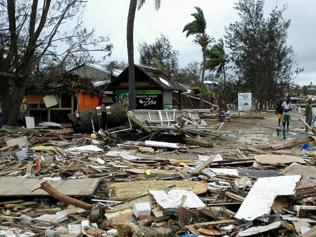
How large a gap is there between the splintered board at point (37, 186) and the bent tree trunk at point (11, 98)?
14.2m

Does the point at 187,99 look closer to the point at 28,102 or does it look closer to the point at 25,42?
the point at 28,102

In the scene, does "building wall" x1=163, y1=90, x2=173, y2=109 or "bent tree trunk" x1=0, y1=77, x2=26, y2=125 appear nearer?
"bent tree trunk" x1=0, y1=77, x2=26, y2=125

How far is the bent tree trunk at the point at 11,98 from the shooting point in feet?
78.6

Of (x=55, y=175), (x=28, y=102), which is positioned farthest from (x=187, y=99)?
(x=55, y=175)

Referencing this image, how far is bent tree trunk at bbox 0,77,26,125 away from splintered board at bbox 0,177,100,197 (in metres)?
14.2

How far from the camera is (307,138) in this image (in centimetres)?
1645

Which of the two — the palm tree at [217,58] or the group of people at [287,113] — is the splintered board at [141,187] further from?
the palm tree at [217,58]

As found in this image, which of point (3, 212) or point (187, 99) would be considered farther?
point (187, 99)

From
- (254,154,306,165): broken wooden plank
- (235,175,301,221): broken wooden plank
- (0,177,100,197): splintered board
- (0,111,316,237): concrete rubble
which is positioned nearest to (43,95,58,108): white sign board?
(0,111,316,237): concrete rubble

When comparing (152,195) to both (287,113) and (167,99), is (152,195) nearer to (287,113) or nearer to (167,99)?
Result: (287,113)

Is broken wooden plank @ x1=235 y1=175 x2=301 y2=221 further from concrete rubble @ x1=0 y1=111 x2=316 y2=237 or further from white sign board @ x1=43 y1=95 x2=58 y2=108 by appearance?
white sign board @ x1=43 y1=95 x2=58 y2=108

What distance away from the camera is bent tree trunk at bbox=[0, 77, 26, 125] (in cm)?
→ 2397

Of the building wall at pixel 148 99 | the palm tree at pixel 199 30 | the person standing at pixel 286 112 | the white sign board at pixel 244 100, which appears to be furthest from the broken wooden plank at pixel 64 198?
the palm tree at pixel 199 30

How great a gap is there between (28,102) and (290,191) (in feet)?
73.7
